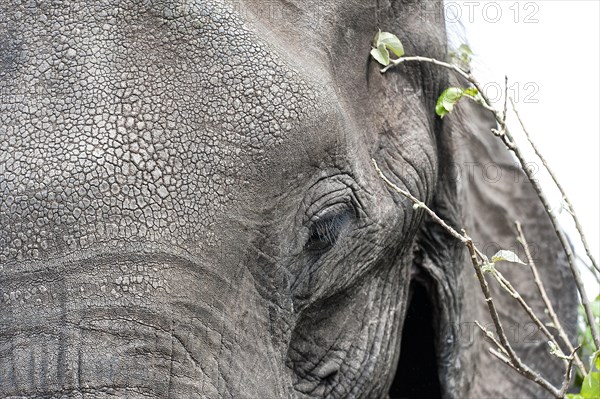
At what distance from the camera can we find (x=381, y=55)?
2432mm

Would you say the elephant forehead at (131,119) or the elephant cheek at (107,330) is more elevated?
the elephant forehead at (131,119)

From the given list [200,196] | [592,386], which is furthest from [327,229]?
[592,386]

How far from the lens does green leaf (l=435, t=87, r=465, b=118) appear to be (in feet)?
8.10

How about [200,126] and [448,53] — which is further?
[448,53]

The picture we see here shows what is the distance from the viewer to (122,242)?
73.9 inches

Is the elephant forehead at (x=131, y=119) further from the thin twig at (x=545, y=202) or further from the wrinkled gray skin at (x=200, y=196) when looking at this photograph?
the thin twig at (x=545, y=202)

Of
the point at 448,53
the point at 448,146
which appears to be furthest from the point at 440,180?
the point at 448,53

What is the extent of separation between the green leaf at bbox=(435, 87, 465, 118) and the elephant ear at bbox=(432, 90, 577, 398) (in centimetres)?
25

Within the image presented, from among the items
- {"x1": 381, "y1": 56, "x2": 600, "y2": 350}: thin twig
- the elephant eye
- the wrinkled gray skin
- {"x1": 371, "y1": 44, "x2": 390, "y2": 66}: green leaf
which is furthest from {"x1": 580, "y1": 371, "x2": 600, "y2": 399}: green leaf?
{"x1": 371, "y1": 44, "x2": 390, "y2": 66}: green leaf

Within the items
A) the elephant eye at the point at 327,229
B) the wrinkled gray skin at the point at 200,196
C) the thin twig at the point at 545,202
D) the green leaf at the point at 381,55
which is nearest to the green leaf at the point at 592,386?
the thin twig at the point at 545,202

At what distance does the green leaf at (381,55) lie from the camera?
95.0 inches

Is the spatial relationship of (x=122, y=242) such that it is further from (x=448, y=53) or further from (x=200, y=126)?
(x=448, y=53)

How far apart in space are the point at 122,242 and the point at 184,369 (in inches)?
8.9

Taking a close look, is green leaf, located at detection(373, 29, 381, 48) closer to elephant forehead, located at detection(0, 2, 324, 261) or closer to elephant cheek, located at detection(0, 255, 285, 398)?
elephant forehead, located at detection(0, 2, 324, 261)
